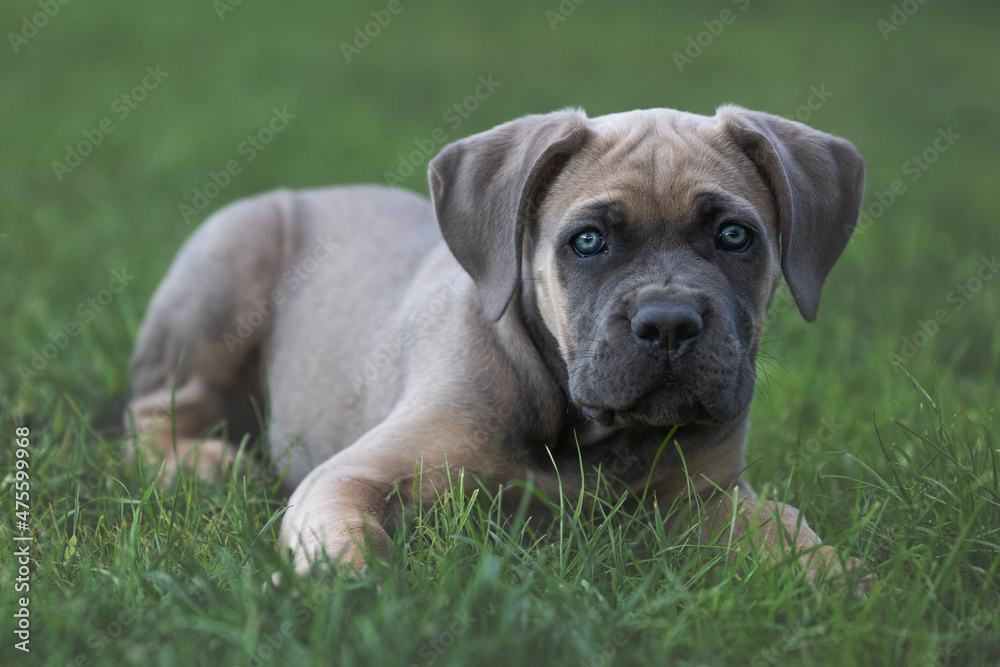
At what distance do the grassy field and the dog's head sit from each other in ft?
1.70

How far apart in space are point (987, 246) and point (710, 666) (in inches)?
274

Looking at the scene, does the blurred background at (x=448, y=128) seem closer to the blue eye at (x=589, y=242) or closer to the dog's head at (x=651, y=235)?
the dog's head at (x=651, y=235)

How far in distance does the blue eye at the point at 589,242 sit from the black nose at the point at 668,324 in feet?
1.21

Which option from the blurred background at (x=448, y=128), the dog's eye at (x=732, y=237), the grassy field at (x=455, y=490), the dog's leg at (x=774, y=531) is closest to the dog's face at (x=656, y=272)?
the dog's eye at (x=732, y=237)

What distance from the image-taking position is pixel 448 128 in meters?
11.7

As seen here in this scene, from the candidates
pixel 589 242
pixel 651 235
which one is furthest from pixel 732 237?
pixel 589 242

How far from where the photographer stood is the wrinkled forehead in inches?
133

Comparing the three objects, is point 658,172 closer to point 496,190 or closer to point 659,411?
point 496,190

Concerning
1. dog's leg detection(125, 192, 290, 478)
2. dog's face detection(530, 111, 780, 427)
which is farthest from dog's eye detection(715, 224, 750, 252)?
dog's leg detection(125, 192, 290, 478)

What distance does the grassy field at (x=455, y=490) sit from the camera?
258cm

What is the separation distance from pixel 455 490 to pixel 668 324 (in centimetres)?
94

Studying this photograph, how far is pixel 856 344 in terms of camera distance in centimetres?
618

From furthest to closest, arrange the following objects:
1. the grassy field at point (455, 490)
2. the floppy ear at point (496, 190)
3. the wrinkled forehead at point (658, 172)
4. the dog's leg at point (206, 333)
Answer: the dog's leg at point (206, 333)
the floppy ear at point (496, 190)
the wrinkled forehead at point (658, 172)
the grassy field at point (455, 490)

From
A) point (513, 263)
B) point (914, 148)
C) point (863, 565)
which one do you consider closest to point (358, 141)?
point (914, 148)
